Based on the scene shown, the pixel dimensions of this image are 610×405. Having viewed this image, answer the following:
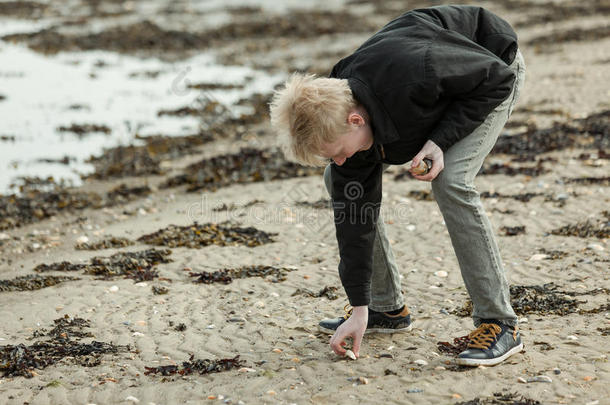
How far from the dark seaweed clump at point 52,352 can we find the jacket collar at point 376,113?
7.46ft

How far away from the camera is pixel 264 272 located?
20.4 ft

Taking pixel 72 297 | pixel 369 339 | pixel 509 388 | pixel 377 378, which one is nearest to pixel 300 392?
pixel 377 378

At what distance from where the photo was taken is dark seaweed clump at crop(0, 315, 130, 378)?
4312 mm

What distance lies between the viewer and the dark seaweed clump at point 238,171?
949 centimetres

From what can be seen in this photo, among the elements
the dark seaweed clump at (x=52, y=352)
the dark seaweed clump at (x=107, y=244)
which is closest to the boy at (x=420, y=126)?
the dark seaweed clump at (x=52, y=352)

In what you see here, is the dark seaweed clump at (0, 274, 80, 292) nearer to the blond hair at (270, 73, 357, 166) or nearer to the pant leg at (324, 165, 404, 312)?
the pant leg at (324, 165, 404, 312)

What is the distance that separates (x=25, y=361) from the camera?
4.36 metres

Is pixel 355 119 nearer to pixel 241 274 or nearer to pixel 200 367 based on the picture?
pixel 200 367

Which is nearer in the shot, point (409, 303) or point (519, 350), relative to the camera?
point (519, 350)

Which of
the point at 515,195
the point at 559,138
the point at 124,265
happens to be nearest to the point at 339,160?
the point at 124,265

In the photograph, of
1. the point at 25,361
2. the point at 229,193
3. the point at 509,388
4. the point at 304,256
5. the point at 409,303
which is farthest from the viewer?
the point at 229,193

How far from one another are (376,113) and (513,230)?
3.96 m

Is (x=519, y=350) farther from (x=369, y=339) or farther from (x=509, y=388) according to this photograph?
(x=369, y=339)

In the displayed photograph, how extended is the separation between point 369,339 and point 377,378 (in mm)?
551
